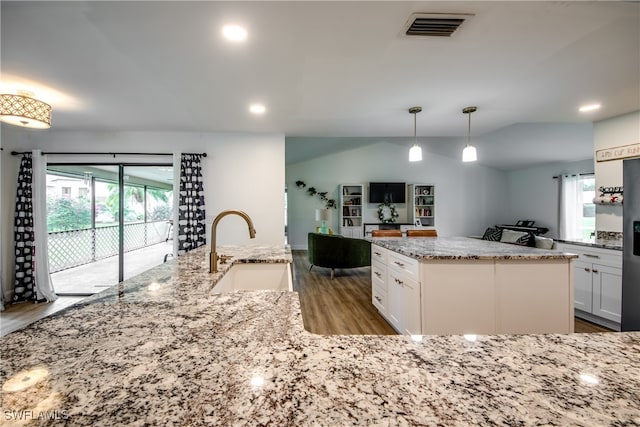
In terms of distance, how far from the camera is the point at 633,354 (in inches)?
23.8

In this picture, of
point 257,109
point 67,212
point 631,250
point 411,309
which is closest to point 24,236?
point 67,212

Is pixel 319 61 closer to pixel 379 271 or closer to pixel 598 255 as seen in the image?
pixel 379 271

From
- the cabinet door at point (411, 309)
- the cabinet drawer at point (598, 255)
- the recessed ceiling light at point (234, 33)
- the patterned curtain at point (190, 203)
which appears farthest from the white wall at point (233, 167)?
the cabinet drawer at point (598, 255)

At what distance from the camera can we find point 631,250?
228cm

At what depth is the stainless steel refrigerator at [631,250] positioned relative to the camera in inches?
88.4

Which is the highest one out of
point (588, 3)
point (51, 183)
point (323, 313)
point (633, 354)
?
point (588, 3)

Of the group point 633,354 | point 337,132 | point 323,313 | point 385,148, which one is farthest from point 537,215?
point 633,354

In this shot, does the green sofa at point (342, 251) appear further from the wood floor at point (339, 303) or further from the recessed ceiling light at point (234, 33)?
the recessed ceiling light at point (234, 33)

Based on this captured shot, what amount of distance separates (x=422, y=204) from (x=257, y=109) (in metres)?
6.00

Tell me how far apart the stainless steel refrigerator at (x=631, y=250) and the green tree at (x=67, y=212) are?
21.3 ft

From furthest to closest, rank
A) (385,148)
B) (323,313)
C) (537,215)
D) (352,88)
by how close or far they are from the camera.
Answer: (385,148), (537,215), (323,313), (352,88)

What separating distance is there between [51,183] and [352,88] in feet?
14.3

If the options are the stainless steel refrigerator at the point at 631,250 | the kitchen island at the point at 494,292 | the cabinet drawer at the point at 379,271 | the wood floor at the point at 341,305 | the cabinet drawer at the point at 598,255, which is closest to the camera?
the kitchen island at the point at 494,292

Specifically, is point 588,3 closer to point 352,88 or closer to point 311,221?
point 352,88
